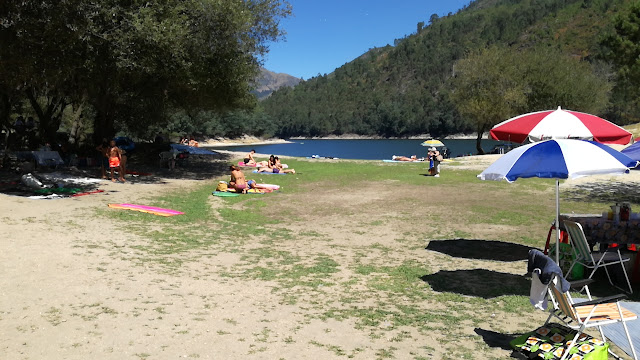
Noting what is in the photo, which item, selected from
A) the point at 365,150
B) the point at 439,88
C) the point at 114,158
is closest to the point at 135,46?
the point at 114,158

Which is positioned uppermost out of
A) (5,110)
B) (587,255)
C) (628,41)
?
(628,41)

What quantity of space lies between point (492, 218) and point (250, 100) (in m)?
18.9

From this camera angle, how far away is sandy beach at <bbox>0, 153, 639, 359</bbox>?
4.71 meters

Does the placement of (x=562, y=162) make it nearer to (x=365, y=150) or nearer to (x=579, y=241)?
(x=579, y=241)

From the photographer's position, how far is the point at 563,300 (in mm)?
4418

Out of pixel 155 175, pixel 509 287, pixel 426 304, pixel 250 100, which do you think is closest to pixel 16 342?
pixel 426 304

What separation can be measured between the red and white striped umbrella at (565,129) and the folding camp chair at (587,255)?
1290 millimetres

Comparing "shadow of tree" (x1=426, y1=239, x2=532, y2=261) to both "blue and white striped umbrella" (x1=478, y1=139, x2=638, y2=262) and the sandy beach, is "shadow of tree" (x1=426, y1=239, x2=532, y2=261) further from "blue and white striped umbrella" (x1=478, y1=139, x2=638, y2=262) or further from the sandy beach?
"blue and white striped umbrella" (x1=478, y1=139, x2=638, y2=262)

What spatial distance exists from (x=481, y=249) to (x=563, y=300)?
4.81m

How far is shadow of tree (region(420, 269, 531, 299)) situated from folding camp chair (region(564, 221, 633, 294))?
2.47 feet

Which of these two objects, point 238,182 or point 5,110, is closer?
point 238,182

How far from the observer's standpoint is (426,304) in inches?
241

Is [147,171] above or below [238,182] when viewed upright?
below

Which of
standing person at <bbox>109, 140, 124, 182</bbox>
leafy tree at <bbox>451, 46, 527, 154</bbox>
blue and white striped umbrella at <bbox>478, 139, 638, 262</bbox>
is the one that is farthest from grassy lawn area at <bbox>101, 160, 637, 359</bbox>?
leafy tree at <bbox>451, 46, 527, 154</bbox>
